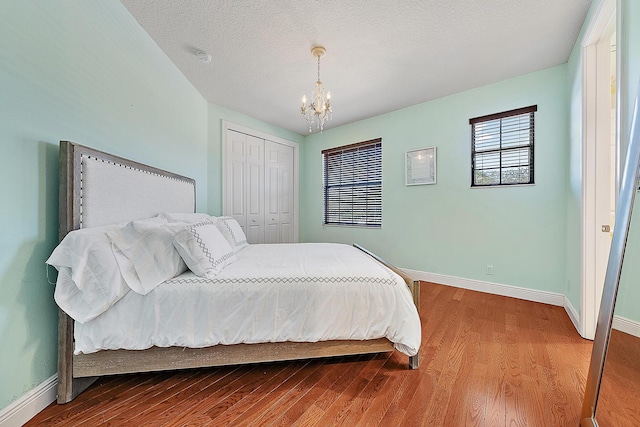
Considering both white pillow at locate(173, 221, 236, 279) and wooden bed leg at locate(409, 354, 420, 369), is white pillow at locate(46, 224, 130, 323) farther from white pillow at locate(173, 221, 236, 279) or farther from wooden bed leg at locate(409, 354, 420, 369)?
wooden bed leg at locate(409, 354, 420, 369)

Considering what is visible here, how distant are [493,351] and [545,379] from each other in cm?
31

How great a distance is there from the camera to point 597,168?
184cm

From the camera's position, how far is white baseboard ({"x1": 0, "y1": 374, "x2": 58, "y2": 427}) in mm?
1083

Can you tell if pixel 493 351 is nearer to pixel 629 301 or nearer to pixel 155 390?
pixel 629 301

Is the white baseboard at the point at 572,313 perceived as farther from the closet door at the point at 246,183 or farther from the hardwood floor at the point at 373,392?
the closet door at the point at 246,183

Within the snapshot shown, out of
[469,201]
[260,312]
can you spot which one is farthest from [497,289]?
[260,312]

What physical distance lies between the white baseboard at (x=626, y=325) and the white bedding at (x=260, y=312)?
857mm

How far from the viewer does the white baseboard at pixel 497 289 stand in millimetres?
2541

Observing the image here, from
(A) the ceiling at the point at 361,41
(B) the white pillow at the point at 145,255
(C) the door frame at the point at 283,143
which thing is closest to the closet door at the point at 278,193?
(C) the door frame at the point at 283,143

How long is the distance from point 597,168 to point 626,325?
1456 mm

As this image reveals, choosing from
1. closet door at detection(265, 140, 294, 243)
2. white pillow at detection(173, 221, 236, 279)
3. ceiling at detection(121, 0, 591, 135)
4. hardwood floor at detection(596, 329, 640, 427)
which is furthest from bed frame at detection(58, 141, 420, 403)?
closet door at detection(265, 140, 294, 243)

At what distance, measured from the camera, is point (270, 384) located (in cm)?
141

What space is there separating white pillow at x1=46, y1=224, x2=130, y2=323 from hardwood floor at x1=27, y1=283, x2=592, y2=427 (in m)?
0.53

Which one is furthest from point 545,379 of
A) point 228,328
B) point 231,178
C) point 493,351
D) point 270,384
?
point 231,178
